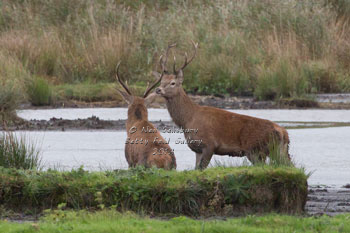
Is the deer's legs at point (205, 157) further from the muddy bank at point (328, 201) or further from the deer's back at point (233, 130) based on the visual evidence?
the muddy bank at point (328, 201)

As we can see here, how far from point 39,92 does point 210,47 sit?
5.99 meters

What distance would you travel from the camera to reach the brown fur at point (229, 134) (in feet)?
31.1

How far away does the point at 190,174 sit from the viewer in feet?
24.6

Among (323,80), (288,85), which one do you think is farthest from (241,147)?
(323,80)

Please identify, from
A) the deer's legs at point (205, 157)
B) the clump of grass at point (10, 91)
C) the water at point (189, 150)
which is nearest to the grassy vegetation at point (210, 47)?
the clump of grass at point (10, 91)

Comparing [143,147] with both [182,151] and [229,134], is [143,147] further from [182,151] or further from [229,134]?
[182,151]

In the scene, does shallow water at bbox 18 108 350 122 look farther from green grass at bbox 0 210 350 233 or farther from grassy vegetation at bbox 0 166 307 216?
green grass at bbox 0 210 350 233

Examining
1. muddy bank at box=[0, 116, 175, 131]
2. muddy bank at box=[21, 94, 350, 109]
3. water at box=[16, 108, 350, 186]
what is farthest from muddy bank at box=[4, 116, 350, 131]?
muddy bank at box=[21, 94, 350, 109]

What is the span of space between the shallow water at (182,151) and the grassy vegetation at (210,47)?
5348 mm

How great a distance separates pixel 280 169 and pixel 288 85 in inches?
468

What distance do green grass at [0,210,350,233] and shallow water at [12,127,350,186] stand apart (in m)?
2.52

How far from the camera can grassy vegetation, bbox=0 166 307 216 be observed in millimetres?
7184

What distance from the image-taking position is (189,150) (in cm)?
1241

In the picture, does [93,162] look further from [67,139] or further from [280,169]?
[280,169]
